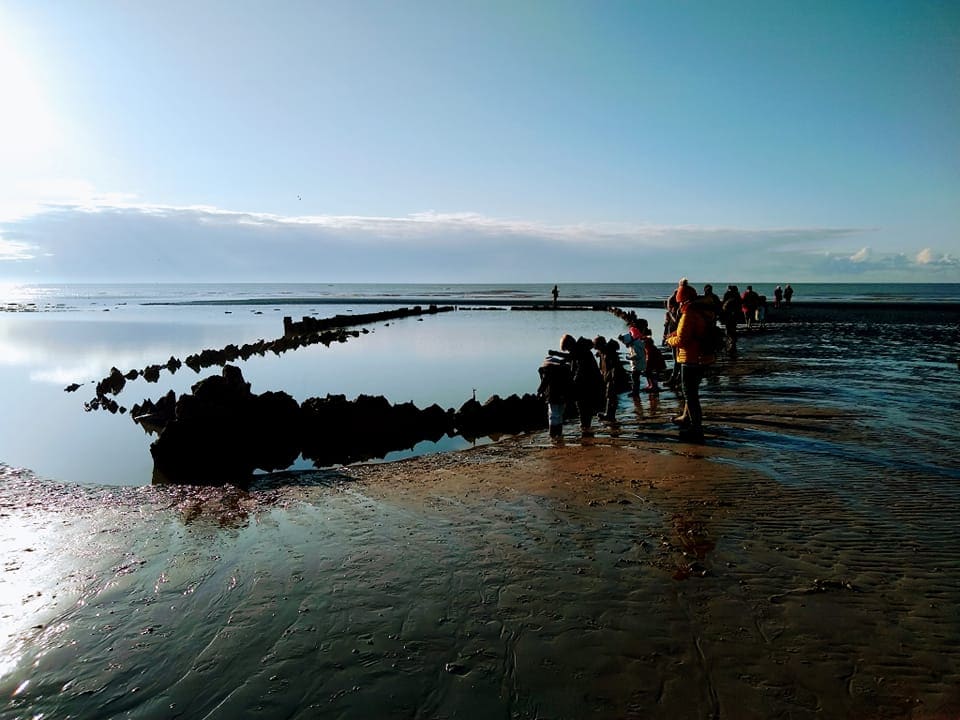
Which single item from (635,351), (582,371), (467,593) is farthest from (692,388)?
(467,593)

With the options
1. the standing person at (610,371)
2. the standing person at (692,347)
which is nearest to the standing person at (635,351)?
the standing person at (610,371)

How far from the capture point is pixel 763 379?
17062 millimetres

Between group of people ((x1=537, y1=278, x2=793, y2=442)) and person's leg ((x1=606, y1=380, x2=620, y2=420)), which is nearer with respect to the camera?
group of people ((x1=537, y1=278, x2=793, y2=442))

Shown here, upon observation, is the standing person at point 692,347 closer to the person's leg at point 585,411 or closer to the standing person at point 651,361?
the person's leg at point 585,411

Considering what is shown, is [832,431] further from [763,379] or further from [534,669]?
[534,669]

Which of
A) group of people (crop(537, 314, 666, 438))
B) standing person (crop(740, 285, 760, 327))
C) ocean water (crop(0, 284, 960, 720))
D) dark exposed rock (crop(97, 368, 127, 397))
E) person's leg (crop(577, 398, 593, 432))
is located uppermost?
standing person (crop(740, 285, 760, 327))

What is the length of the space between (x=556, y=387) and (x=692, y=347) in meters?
2.59

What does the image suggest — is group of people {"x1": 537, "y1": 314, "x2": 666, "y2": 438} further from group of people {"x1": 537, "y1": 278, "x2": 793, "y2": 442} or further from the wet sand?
the wet sand

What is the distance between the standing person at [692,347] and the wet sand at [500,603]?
2099 mm

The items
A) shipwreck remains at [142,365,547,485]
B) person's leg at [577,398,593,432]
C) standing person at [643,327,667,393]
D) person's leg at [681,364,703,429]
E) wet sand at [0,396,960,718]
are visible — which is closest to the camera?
wet sand at [0,396,960,718]

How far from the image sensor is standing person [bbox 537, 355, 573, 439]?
11062 millimetres

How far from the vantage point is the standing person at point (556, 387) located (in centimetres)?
1106

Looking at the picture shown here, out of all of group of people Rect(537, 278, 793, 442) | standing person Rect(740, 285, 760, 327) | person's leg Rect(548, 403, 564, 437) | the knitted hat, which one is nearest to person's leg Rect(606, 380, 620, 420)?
group of people Rect(537, 278, 793, 442)

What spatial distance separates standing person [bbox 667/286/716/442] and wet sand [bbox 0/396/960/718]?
210cm
